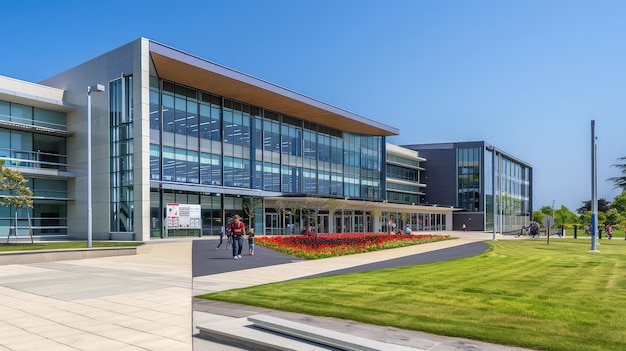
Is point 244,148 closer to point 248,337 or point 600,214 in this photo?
point 248,337

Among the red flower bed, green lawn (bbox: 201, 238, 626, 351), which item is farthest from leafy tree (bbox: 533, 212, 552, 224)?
green lawn (bbox: 201, 238, 626, 351)

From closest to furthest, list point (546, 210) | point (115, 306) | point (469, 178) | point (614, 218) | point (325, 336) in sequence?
point (325, 336) → point (115, 306) → point (469, 178) → point (614, 218) → point (546, 210)

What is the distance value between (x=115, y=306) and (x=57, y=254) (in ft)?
44.5

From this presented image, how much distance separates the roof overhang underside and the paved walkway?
911 inches

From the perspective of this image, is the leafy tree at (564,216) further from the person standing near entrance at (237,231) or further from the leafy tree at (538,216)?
the person standing near entrance at (237,231)

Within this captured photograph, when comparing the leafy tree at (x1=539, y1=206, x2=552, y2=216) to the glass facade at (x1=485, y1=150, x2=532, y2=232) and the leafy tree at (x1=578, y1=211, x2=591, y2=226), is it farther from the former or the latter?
the leafy tree at (x1=578, y1=211, x2=591, y2=226)

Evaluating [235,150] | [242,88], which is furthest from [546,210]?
[242,88]

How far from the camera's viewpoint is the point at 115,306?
9.91 m

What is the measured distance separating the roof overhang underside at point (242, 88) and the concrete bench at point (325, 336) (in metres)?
33.3

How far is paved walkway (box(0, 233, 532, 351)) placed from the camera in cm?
714

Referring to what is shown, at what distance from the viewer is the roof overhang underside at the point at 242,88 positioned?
37.6m

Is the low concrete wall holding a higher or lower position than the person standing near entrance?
lower

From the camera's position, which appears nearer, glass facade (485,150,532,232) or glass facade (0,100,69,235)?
glass facade (0,100,69,235)

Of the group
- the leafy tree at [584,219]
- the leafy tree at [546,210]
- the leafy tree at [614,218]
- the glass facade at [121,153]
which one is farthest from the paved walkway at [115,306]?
the leafy tree at [546,210]
